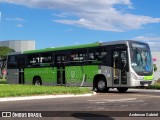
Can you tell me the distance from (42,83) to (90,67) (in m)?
5.72

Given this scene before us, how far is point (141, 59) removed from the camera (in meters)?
25.1

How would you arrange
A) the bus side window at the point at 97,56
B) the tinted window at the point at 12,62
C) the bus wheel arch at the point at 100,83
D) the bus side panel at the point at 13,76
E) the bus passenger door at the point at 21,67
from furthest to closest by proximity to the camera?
1. the tinted window at the point at 12,62
2. the bus side panel at the point at 13,76
3. the bus passenger door at the point at 21,67
4. the bus wheel arch at the point at 100,83
5. the bus side window at the point at 97,56

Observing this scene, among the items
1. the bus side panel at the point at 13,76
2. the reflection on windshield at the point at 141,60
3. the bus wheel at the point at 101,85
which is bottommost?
the bus wheel at the point at 101,85

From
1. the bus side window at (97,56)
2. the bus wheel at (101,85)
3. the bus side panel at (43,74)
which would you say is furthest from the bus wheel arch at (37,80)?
the bus wheel at (101,85)

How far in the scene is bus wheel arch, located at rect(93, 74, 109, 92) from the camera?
85.2 feet

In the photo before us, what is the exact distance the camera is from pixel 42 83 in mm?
30938

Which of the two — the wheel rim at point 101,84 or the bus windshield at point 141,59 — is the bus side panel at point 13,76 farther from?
the bus windshield at point 141,59

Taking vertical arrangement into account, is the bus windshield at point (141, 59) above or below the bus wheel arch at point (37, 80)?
above

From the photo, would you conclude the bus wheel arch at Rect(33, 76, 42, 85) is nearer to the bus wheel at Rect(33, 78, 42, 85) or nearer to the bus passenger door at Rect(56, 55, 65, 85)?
the bus wheel at Rect(33, 78, 42, 85)

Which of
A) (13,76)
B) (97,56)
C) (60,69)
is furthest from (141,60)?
(13,76)

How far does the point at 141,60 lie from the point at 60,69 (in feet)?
21.5

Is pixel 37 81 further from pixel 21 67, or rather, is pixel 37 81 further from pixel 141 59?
pixel 141 59

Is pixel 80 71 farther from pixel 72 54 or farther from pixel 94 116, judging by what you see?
pixel 94 116

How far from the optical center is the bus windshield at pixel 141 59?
80.5ft
